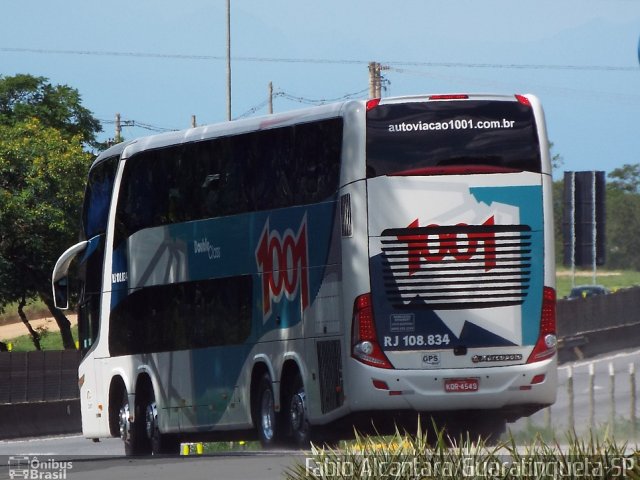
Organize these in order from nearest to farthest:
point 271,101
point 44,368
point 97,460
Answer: point 97,460
point 44,368
point 271,101

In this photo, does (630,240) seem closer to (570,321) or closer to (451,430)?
(570,321)

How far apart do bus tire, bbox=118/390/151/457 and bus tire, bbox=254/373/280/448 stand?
3713 millimetres

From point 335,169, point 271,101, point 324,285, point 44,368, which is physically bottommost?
point 44,368

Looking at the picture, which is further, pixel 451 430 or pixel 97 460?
pixel 451 430

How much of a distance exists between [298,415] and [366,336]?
1.71 metres

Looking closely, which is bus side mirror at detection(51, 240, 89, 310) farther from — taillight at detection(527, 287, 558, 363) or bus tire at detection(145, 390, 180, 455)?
taillight at detection(527, 287, 558, 363)

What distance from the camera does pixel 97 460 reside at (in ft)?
55.9

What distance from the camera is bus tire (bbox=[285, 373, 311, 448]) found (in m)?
18.6

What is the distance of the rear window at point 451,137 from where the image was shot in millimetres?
17875

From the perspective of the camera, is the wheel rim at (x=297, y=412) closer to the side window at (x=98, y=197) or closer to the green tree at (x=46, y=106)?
the side window at (x=98, y=197)

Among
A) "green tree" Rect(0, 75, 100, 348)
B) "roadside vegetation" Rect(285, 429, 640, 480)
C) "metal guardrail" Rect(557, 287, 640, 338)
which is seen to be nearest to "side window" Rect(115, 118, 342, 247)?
"roadside vegetation" Rect(285, 429, 640, 480)

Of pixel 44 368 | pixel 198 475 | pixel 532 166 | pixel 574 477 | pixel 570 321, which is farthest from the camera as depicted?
pixel 570 321

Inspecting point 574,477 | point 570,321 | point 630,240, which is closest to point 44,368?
point 570,321

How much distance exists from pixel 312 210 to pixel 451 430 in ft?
10.7
